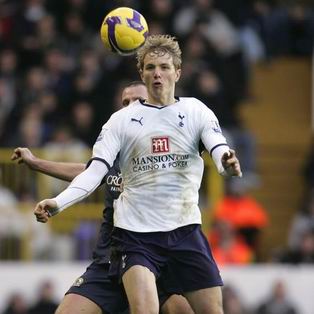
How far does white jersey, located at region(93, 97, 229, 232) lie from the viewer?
9141 mm

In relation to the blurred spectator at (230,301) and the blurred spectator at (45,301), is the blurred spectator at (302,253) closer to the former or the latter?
the blurred spectator at (230,301)

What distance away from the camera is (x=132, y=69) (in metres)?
17.2

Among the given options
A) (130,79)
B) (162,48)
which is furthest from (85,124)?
(162,48)

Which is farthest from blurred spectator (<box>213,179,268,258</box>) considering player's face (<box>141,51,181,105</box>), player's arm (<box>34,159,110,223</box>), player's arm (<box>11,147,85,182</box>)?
player's arm (<box>34,159,110,223</box>)

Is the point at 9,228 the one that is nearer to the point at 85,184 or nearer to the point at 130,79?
the point at 130,79

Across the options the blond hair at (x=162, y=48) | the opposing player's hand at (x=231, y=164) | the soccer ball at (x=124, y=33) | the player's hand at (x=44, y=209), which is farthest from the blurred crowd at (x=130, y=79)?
the opposing player's hand at (x=231, y=164)

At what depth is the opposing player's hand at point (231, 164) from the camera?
857 centimetres

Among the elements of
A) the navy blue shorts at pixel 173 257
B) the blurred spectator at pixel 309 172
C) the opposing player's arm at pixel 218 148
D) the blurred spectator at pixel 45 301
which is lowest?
the blurred spectator at pixel 45 301

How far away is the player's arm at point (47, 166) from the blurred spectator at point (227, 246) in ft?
17.9

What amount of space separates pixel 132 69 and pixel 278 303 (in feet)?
A: 11.7

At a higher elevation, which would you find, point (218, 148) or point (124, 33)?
point (124, 33)

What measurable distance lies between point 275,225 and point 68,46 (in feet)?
11.5

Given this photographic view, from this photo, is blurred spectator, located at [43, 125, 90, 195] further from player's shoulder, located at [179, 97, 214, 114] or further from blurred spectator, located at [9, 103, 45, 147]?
Result: player's shoulder, located at [179, 97, 214, 114]

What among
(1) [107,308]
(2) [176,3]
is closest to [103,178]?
(1) [107,308]
